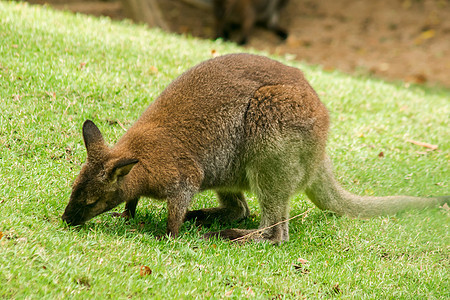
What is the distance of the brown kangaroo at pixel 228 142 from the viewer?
493 cm

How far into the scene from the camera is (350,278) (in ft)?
15.8

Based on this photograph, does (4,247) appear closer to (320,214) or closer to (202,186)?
(202,186)

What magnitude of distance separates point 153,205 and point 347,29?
12.8 m

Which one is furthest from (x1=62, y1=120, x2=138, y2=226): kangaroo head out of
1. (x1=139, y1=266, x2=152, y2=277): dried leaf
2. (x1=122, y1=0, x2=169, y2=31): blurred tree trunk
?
(x1=122, y1=0, x2=169, y2=31): blurred tree trunk

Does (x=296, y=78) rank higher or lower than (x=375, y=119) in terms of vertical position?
higher

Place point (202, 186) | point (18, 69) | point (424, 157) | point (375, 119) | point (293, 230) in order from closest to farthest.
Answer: point (202, 186), point (293, 230), point (18, 69), point (424, 157), point (375, 119)

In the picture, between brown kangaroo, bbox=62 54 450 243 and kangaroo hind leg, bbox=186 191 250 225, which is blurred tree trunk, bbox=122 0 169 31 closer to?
brown kangaroo, bbox=62 54 450 243

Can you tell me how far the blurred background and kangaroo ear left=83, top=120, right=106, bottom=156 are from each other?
30.9 feet

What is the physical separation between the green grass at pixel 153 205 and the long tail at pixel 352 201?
114 millimetres

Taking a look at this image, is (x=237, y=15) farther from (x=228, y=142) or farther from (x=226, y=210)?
Result: (x=228, y=142)

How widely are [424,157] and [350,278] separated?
3.62 m

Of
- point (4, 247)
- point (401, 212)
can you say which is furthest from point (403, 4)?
point (4, 247)

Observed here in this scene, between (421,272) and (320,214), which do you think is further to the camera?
(320,214)

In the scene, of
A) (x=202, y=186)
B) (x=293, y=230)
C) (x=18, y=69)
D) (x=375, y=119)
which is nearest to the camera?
(x=202, y=186)
